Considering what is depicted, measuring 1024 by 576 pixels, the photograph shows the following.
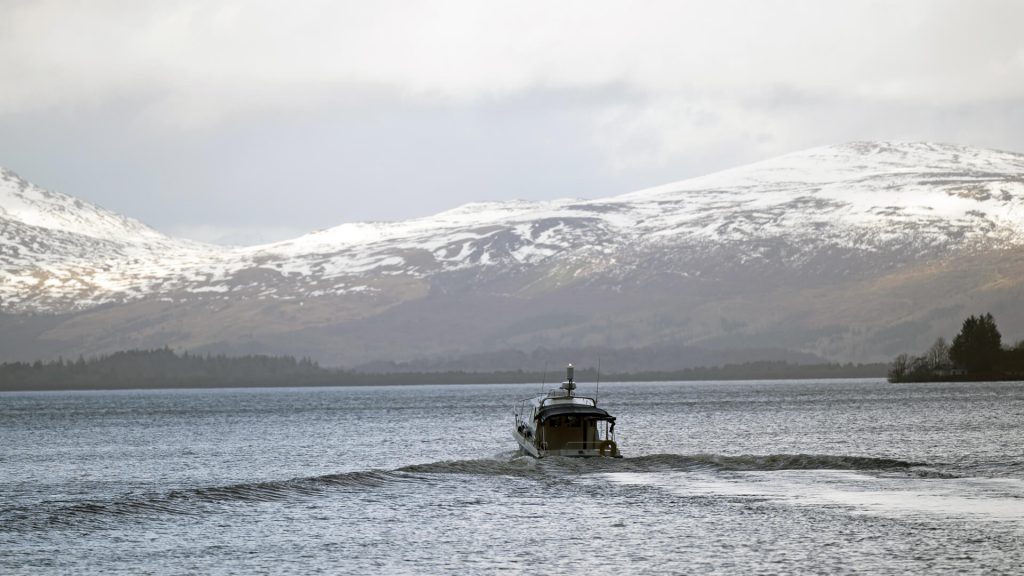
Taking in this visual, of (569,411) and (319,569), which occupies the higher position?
(569,411)

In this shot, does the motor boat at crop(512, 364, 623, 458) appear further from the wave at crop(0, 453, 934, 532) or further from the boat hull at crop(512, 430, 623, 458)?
the wave at crop(0, 453, 934, 532)

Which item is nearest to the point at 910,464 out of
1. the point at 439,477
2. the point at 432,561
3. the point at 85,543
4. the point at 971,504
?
the point at 971,504

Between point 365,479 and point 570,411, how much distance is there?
17771mm

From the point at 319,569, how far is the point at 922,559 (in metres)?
26.1

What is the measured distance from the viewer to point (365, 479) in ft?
338

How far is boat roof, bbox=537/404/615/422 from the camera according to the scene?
361ft

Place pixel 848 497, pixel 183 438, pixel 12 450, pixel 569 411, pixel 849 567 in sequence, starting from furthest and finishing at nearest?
pixel 183 438, pixel 12 450, pixel 569 411, pixel 848 497, pixel 849 567

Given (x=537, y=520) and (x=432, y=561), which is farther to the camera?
(x=537, y=520)

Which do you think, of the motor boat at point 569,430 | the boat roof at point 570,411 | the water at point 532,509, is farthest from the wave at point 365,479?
the boat roof at point 570,411

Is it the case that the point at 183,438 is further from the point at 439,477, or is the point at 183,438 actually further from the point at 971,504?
the point at 971,504

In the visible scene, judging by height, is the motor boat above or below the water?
above

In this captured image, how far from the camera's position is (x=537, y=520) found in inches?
3024

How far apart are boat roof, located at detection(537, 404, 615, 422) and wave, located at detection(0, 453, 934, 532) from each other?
345 centimetres

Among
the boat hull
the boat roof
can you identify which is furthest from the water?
the boat roof
